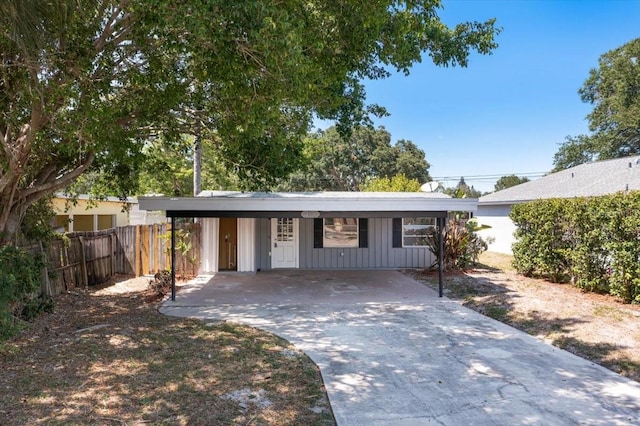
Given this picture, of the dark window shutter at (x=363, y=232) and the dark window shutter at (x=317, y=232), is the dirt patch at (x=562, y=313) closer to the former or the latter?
the dark window shutter at (x=363, y=232)

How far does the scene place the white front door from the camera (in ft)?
39.9

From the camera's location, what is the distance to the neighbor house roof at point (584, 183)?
13.7 meters

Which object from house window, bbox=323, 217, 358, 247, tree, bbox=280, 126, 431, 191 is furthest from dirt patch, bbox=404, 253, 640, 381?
tree, bbox=280, 126, 431, 191

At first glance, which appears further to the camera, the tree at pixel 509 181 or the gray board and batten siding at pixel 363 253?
the tree at pixel 509 181

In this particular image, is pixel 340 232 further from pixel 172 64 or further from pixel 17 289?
pixel 17 289

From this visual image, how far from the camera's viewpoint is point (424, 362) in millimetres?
4719

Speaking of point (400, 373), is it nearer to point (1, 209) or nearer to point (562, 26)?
point (1, 209)

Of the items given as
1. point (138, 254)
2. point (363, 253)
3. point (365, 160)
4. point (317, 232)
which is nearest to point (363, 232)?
point (363, 253)

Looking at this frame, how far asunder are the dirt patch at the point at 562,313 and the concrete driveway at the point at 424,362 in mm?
307

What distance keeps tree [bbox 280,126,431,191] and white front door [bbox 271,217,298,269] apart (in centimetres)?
1884

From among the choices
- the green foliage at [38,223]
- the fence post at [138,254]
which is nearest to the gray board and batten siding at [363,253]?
the fence post at [138,254]

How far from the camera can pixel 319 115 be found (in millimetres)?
7910

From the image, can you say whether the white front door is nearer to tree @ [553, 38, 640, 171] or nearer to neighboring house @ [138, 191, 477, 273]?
neighboring house @ [138, 191, 477, 273]

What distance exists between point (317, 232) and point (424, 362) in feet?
25.3
